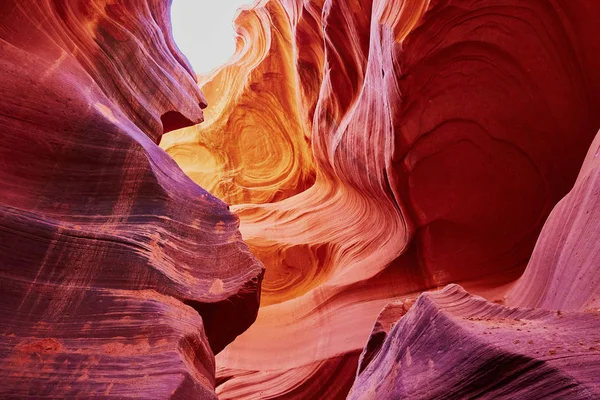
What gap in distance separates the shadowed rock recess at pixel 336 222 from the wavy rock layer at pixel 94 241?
0.05 feet

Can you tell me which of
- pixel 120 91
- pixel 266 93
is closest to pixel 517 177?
pixel 120 91

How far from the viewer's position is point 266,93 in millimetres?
14555

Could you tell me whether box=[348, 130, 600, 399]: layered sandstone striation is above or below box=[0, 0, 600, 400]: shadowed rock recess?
below

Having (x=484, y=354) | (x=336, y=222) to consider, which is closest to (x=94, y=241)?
(x=484, y=354)

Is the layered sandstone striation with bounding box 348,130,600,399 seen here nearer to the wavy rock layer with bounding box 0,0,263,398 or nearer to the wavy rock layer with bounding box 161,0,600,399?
the wavy rock layer with bounding box 0,0,263,398

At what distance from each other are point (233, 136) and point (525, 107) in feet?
34.4

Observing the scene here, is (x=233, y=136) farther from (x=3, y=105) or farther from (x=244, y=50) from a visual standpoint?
(x=3, y=105)

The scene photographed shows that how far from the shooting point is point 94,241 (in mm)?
3869

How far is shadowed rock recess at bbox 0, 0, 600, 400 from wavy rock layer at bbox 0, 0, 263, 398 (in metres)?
0.02

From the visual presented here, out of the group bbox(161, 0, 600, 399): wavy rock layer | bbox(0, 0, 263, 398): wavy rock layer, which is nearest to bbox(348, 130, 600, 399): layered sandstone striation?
bbox(0, 0, 263, 398): wavy rock layer

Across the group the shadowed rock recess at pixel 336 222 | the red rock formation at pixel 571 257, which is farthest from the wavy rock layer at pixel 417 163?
the red rock formation at pixel 571 257

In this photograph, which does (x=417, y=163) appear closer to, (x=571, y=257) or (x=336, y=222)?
(x=571, y=257)

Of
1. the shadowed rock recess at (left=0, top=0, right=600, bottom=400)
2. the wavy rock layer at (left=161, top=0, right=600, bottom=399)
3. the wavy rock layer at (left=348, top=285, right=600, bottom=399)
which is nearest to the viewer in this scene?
the wavy rock layer at (left=348, top=285, right=600, bottom=399)

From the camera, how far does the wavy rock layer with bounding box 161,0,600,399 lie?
5.77 m
